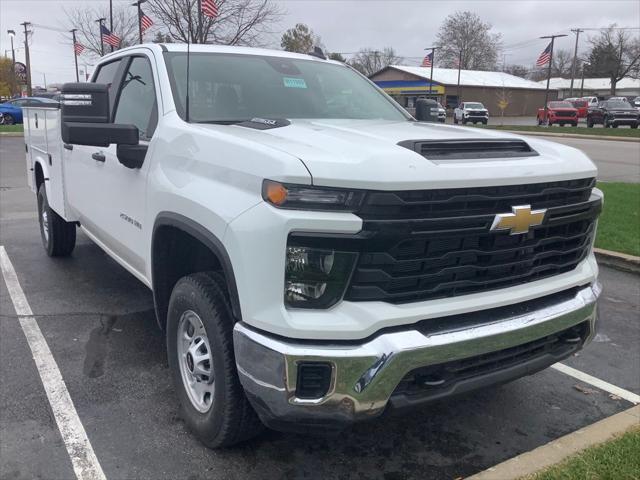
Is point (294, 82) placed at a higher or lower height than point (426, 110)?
higher

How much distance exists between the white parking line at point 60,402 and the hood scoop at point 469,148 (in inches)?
82.7

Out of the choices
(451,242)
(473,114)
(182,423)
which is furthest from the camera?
(473,114)

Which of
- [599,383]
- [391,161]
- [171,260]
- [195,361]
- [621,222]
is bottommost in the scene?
[599,383]

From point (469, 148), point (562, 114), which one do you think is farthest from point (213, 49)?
point (562, 114)

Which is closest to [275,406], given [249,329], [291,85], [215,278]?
[249,329]

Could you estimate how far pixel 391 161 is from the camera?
235cm

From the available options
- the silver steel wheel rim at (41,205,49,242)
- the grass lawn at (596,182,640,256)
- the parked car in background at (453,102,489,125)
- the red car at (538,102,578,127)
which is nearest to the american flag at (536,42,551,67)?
the red car at (538,102,578,127)

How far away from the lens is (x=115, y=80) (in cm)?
448

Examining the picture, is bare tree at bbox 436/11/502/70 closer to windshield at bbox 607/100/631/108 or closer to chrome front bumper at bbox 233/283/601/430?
windshield at bbox 607/100/631/108

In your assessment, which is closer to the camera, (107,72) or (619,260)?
(107,72)

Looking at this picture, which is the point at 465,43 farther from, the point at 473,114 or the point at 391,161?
the point at 391,161

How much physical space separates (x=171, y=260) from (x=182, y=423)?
2.95 ft

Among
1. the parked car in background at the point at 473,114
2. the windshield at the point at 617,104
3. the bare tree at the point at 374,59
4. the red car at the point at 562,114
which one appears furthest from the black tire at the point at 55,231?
the bare tree at the point at 374,59

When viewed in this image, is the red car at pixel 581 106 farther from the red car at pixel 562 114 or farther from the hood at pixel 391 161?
the hood at pixel 391 161
